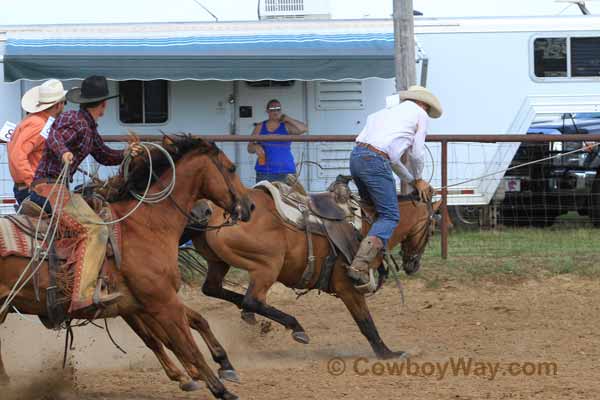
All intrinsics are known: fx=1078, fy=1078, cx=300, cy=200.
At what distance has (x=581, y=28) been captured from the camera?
14.3 meters

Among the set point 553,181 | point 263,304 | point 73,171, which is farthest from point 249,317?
point 553,181

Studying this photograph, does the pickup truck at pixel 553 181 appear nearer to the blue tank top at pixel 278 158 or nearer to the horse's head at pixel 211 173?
the blue tank top at pixel 278 158

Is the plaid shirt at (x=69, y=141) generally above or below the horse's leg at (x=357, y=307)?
above

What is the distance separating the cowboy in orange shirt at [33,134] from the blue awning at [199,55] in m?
5.68

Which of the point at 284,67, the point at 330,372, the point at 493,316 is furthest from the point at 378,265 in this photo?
the point at 284,67

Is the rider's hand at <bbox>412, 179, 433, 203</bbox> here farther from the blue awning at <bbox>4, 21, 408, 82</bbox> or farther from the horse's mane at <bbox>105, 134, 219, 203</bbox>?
the blue awning at <bbox>4, 21, 408, 82</bbox>

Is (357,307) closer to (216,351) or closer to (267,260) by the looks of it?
(267,260)

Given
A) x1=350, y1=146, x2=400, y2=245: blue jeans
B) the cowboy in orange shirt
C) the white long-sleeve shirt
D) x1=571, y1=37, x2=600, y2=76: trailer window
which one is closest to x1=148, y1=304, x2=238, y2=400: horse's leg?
the cowboy in orange shirt

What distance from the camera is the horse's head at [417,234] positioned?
8.96 metres

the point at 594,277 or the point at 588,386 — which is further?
the point at 594,277

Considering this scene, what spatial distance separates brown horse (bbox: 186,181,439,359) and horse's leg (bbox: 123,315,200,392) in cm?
102

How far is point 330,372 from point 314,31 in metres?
7.09

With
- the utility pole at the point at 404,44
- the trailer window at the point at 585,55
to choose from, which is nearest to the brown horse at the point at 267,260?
the utility pole at the point at 404,44

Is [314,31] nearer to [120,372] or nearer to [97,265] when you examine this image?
[120,372]
